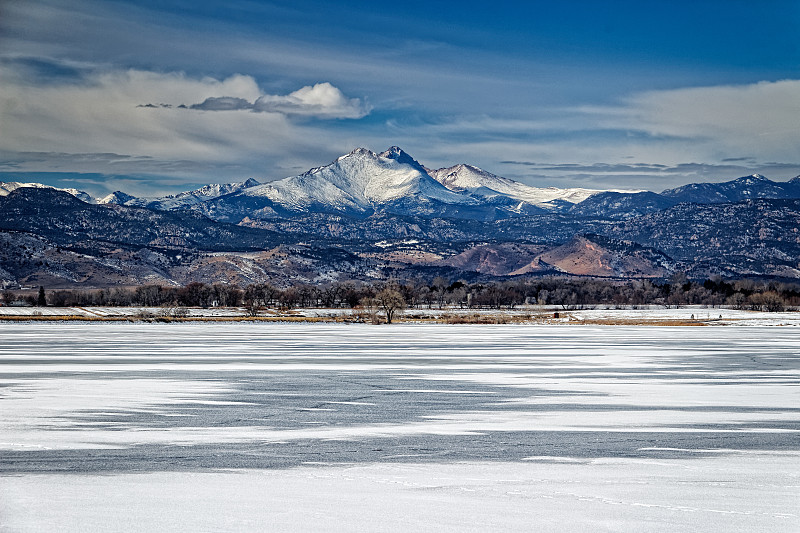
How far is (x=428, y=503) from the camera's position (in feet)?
47.1

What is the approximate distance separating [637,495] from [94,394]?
A: 20.4 meters

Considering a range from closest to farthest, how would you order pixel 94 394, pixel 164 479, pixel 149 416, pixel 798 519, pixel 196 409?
1. pixel 798 519
2. pixel 164 479
3. pixel 149 416
4. pixel 196 409
5. pixel 94 394

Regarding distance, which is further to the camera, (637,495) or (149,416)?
(149,416)

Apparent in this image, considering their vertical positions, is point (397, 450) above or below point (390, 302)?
below

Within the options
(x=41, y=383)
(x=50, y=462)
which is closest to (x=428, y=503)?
(x=50, y=462)

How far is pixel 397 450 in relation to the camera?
19.1 meters

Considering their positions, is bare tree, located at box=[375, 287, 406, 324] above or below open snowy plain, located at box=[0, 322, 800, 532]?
above

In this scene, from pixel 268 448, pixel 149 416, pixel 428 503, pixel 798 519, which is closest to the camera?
pixel 798 519

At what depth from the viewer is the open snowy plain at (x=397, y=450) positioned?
1365cm

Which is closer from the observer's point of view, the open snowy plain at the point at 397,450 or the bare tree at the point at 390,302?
the open snowy plain at the point at 397,450

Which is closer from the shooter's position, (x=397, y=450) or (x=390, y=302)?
(x=397, y=450)

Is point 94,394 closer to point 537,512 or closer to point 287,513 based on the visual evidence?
point 287,513

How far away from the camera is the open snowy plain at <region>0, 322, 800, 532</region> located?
13.6m

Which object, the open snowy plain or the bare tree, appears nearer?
the open snowy plain
